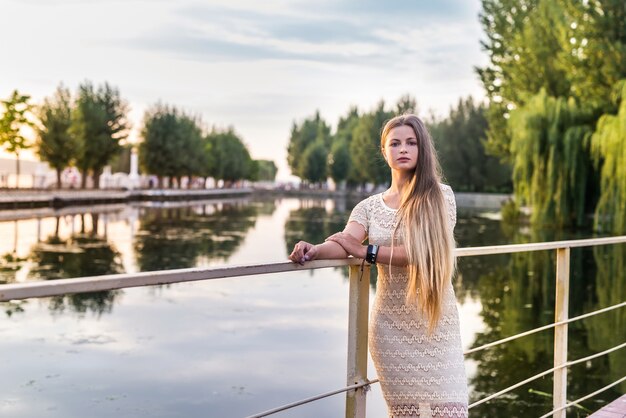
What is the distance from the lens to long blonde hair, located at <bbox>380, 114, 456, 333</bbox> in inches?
84.5

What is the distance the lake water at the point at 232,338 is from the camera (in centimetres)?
797

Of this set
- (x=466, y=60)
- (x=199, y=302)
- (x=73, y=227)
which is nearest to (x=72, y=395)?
(x=199, y=302)

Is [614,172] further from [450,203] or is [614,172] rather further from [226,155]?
[226,155]

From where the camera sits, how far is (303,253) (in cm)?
217

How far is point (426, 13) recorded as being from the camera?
32281mm

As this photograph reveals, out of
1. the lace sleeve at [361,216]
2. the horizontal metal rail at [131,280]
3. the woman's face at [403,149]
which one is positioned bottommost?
the horizontal metal rail at [131,280]

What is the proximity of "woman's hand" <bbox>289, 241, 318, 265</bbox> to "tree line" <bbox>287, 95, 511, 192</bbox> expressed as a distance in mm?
24244

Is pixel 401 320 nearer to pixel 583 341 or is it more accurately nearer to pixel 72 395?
pixel 72 395

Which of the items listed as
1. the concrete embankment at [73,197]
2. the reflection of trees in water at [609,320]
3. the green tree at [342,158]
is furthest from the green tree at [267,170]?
the reflection of trees in water at [609,320]

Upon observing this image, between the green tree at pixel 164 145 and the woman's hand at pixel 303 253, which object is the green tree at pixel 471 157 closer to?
the green tree at pixel 164 145

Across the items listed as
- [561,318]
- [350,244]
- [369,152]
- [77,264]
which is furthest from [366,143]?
[350,244]

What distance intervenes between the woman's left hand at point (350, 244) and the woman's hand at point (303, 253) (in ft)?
0.25

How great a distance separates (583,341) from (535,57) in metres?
24.6

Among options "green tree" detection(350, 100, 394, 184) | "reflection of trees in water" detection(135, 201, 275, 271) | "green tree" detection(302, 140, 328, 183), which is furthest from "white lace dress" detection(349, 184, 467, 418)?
"green tree" detection(302, 140, 328, 183)
